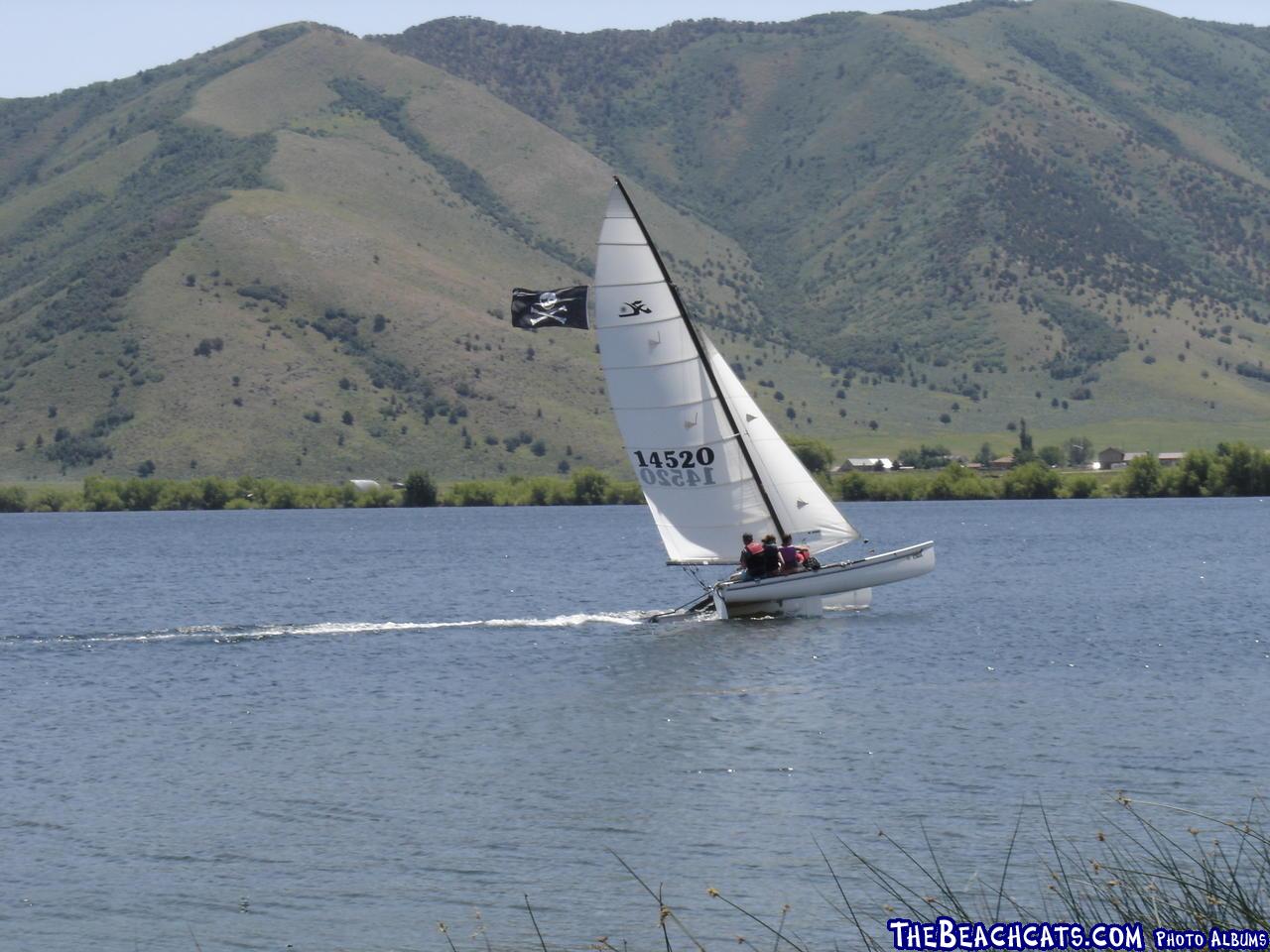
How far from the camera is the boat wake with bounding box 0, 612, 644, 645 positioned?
175ft

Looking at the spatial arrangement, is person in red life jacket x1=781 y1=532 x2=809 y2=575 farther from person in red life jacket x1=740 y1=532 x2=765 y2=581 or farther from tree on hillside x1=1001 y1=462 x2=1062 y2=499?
tree on hillside x1=1001 y1=462 x2=1062 y2=499

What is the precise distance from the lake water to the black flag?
819cm

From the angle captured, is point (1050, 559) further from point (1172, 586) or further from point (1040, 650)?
point (1040, 650)

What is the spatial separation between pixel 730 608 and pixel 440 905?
84.1ft

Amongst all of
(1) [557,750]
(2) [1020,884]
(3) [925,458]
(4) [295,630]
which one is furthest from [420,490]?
(2) [1020,884]

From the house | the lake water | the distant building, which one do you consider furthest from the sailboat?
the house

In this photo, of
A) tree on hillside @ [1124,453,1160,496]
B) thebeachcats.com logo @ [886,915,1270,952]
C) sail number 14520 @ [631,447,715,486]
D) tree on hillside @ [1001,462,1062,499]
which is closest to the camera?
thebeachcats.com logo @ [886,915,1270,952]

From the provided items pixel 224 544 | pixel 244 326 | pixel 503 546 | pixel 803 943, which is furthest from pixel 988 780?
pixel 244 326

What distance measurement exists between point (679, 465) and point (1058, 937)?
32939 millimetres

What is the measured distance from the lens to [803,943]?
812 inches

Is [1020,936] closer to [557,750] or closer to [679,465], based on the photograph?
Answer: [557,750]

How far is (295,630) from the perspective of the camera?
181 ft

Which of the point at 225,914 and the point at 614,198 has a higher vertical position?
the point at 614,198

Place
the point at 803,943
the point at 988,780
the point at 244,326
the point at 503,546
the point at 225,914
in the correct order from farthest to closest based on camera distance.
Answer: the point at 244,326 → the point at 503,546 → the point at 988,780 → the point at 225,914 → the point at 803,943
